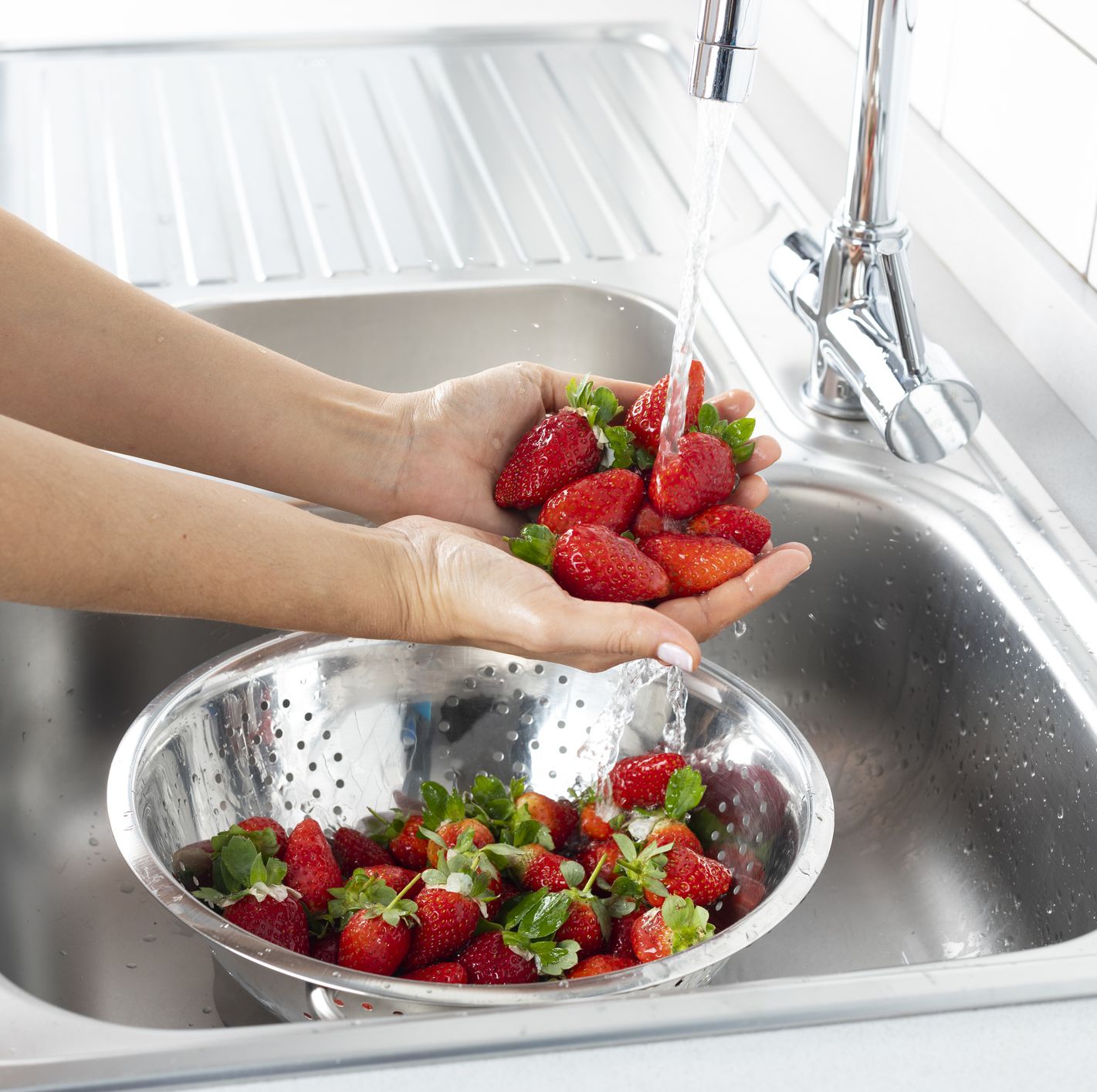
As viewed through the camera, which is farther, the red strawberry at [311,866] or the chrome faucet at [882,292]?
the chrome faucet at [882,292]

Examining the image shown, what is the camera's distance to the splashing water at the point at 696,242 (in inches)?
31.1

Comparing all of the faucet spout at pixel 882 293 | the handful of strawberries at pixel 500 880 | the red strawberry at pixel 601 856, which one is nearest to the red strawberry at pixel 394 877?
the handful of strawberries at pixel 500 880

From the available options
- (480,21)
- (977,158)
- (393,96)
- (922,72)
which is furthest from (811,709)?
(480,21)

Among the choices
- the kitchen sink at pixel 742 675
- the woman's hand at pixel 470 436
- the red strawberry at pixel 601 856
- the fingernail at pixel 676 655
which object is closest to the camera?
the kitchen sink at pixel 742 675

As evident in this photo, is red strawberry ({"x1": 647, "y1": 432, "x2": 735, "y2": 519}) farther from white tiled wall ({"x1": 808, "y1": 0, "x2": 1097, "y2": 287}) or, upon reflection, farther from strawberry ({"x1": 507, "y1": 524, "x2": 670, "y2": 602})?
white tiled wall ({"x1": 808, "y1": 0, "x2": 1097, "y2": 287})

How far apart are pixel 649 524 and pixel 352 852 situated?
0.93 feet

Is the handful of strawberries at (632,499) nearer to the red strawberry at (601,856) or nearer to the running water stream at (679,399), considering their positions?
the running water stream at (679,399)

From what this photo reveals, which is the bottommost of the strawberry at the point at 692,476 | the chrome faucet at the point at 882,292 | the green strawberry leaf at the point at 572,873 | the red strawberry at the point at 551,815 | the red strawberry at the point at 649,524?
the red strawberry at the point at 551,815

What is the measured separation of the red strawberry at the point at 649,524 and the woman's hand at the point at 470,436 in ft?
0.38

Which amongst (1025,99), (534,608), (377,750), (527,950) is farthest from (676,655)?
(1025,99)

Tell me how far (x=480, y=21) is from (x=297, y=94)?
10.3 inches

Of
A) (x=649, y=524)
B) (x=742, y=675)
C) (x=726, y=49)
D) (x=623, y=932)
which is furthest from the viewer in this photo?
(x=742, y=675)

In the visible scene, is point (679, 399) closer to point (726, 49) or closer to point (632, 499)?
point (632, 499)

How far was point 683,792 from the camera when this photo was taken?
34.4 inches
